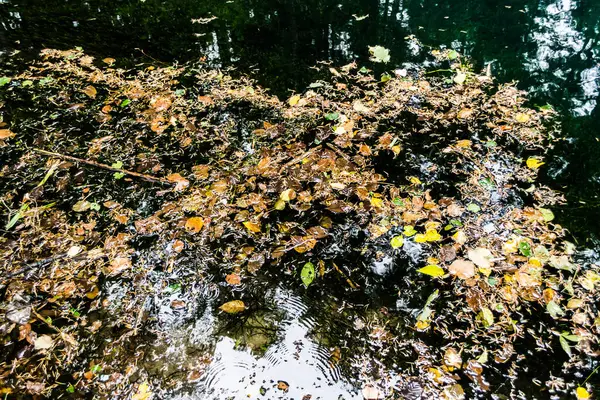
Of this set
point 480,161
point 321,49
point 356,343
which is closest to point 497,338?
point 356,343

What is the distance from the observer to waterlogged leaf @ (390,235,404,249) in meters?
2.19

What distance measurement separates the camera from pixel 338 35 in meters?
4.89

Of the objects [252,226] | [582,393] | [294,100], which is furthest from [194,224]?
[582,393]

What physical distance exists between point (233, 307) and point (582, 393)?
1772 mm

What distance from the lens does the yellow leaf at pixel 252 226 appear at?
2.25m

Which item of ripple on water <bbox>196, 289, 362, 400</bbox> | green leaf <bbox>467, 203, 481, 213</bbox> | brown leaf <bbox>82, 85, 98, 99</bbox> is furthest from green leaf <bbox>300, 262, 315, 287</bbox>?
brown leaf <bbox>82, 85, 98, 99</bbox>

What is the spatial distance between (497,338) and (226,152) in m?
2.31

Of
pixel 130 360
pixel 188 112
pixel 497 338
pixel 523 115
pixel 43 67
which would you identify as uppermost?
pixel 43 67

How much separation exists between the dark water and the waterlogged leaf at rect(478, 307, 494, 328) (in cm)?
175

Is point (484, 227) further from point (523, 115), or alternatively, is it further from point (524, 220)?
point (523, 115)

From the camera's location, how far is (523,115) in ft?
10.8

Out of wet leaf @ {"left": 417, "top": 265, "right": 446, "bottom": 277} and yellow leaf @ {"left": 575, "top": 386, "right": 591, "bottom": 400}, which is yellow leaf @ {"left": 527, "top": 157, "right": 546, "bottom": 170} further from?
yellow leaf @ {"left": 575, "top": 386, "right": 591, "bottom": 400}

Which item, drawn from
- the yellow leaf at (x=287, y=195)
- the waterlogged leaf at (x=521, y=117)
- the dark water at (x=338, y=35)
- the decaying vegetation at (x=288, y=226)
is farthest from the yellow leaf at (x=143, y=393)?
the waterlogged leaf at (x=521, y=117)

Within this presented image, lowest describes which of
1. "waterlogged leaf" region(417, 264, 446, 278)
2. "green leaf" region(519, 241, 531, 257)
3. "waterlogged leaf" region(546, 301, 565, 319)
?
"waterlogged leaf" region(546, 301, 565, 319)
